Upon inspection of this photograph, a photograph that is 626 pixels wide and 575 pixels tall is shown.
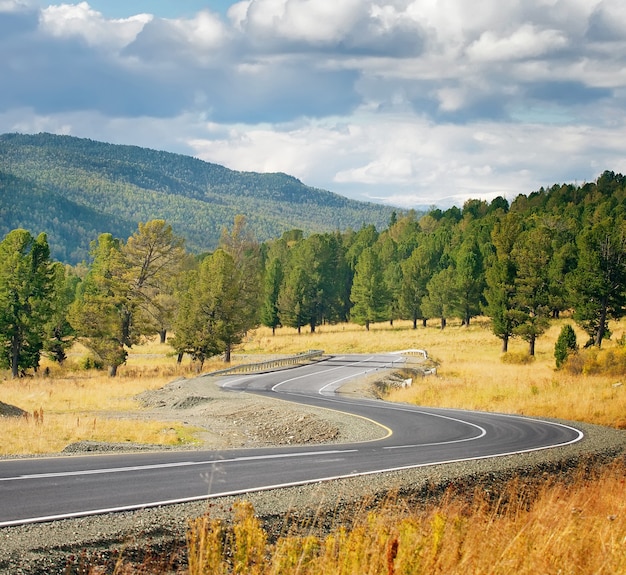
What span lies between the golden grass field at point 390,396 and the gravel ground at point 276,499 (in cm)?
310

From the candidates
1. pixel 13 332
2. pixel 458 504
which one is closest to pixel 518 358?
pixel 13 332

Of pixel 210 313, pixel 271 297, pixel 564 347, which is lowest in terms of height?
pixel 564 347

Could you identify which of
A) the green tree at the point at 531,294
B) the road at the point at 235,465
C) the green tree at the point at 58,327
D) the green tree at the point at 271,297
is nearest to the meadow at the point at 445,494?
the green tree at the point at 58,327

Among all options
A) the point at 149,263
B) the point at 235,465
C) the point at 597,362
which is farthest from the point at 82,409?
the point at 597,362

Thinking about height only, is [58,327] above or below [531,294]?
below

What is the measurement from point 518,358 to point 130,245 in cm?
3203

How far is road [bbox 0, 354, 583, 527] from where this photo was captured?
10719 mm

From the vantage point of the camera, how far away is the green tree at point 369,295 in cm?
9525

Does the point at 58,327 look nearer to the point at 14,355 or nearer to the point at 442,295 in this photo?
the point at 14,355

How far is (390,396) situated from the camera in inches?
1660

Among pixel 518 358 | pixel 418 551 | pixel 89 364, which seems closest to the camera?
pixel 418 551

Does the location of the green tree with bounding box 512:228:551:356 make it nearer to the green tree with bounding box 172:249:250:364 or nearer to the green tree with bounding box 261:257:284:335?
the green tree with bounding box 172:249:250:364

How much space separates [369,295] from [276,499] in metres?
84.2

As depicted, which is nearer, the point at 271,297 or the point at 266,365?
the point at 266,365
